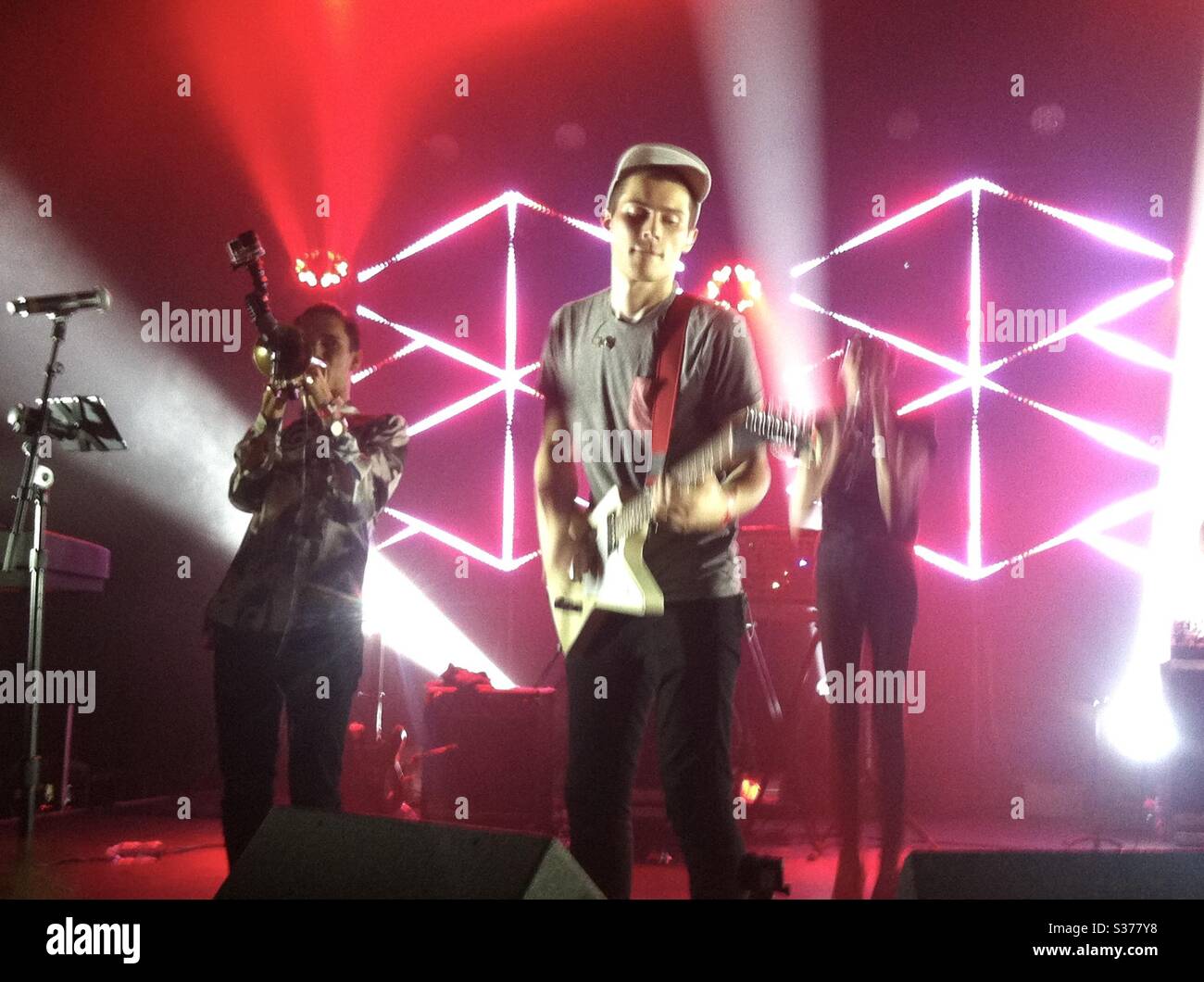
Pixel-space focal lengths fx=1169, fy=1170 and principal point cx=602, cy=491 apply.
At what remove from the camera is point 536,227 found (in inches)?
282

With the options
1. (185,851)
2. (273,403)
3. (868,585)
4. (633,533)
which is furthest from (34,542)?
(868,585)

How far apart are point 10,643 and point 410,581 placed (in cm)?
226

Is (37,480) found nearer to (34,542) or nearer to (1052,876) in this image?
(34,542)

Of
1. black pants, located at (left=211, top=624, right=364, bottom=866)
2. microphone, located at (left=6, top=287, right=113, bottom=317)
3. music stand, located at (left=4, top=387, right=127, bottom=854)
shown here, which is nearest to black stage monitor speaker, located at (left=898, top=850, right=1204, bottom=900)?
black pants, located at (left=211, top=624, right=364, bottom=866)

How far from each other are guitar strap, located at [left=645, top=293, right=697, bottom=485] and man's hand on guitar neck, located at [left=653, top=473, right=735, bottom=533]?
0.07 m

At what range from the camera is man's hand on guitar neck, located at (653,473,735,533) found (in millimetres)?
2545

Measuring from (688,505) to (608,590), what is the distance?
0.27m

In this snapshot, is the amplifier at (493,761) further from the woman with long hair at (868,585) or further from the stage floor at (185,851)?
the woman with long hair at (868,585)

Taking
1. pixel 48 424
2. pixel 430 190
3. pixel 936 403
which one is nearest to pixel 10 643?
pixel 48 424

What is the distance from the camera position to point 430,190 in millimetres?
7152

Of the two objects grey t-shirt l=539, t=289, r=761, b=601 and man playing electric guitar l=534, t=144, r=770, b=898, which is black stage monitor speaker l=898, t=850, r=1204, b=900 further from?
grey t-shirt l=539, t=289, r=761, b=601

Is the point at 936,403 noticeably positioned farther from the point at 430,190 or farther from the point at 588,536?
the point at 588,536

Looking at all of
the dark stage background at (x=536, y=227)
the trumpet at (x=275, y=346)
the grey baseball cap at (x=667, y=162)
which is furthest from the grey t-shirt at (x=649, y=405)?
the dark stage background at (x=536, y=227)

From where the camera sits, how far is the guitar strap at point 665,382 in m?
2.64
